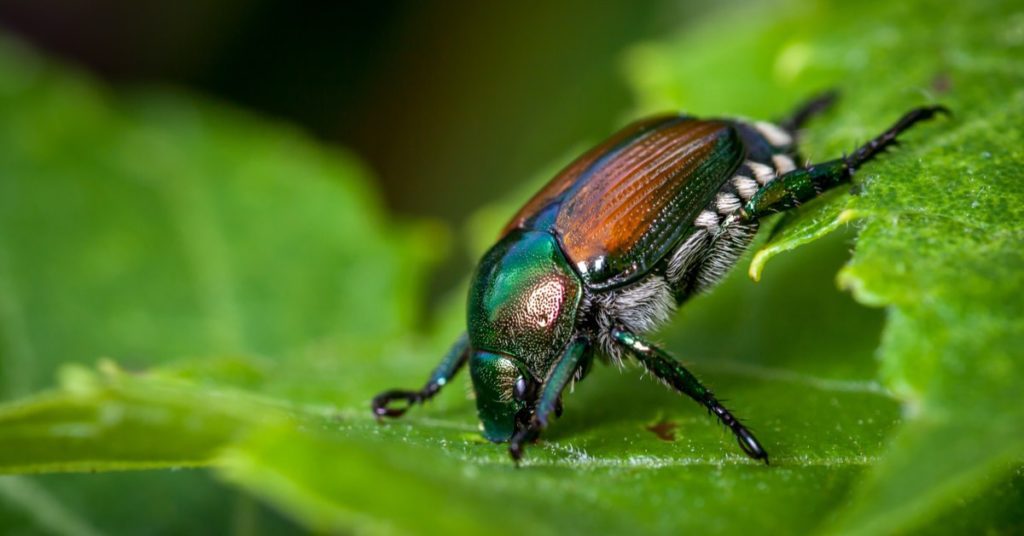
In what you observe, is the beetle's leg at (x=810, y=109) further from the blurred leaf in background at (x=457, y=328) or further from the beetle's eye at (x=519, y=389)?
the beetle's eye at (x=519, y=389)

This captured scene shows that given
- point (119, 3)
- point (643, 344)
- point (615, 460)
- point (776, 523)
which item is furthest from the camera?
point (119, 3)

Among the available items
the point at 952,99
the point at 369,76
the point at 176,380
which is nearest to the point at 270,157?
the point at 369,76

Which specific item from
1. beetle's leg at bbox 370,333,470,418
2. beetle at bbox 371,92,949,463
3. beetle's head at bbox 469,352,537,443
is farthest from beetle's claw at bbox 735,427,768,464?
beetle's leg at bbox 370,333,470,418

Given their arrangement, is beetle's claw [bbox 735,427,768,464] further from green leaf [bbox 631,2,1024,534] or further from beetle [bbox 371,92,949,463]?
beetle [bbox 371,92,949,463]

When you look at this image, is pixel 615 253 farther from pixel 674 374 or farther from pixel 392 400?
pixel 392 400

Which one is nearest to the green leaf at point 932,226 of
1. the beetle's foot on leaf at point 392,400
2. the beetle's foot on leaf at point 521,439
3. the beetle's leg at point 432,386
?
the beetle's foot on leaf at point 521,439

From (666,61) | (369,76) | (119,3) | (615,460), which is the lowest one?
(615,460)

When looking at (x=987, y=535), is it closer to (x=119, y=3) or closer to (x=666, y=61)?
(x=666, y=61)

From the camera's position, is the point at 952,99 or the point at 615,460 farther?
the point at 952,99
